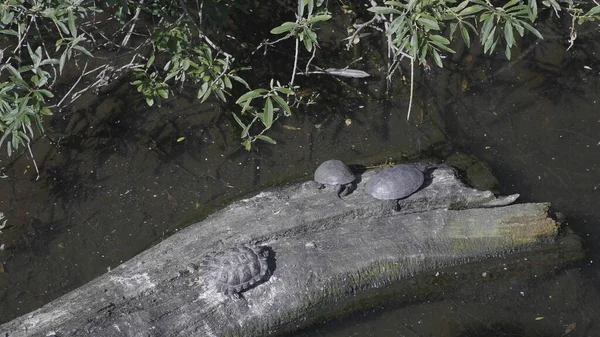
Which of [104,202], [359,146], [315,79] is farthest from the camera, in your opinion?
[315,79]

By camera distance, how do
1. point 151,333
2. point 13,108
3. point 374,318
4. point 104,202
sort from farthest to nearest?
point 104,202 < point 374,318 < point 13,108 < point 151,333

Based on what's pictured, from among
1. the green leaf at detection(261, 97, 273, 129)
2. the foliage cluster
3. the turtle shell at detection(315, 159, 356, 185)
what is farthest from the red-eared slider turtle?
the green leaf at detection(261, 97, 273, 129)

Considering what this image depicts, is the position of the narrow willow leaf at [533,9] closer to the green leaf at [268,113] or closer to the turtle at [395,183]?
the turtle at [395,183]

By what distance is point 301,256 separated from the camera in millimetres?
3715

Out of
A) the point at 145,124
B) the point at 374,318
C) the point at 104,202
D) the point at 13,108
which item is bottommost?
the point at 374,318

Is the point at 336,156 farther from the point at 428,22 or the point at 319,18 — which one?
the point at 428,22

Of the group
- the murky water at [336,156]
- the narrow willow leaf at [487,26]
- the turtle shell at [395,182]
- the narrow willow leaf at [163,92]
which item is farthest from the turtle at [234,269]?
the narrow willow leaf at [487,26]

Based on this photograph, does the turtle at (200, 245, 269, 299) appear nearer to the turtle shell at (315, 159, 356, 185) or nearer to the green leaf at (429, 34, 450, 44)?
the turtle shell at (315, 159, 356, 185)

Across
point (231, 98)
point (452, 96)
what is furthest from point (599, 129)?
point (231, 98)

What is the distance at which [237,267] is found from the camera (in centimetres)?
345

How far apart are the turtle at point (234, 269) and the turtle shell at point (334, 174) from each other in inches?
25.5

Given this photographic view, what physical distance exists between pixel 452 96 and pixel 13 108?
301 cm

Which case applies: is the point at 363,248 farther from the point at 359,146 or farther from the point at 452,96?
the point at 452,96

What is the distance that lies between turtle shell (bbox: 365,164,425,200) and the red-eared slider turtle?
11 centimetres
